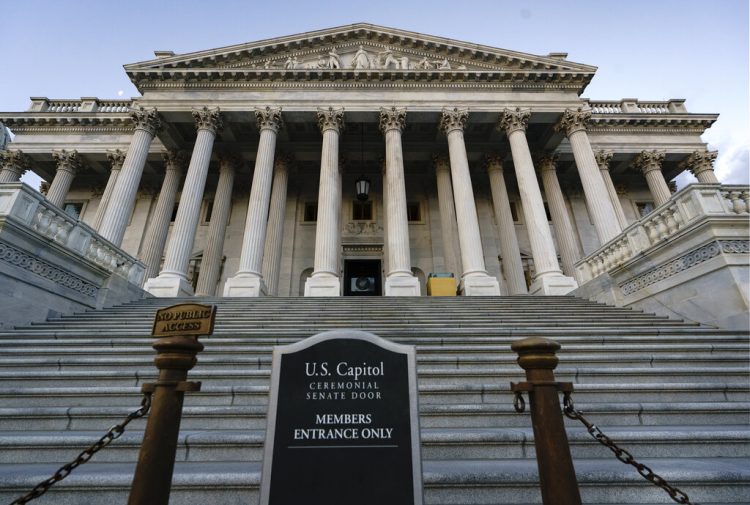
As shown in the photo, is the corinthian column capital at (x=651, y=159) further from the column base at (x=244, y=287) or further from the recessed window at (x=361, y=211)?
the column base at (x=244, y=287)

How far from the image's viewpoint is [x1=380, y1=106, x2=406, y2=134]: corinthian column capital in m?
17.0

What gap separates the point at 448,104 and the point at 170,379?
18029 millimetres

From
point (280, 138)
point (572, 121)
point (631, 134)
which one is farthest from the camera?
point (631, 134)

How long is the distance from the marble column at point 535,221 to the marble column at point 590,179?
6.88 feet

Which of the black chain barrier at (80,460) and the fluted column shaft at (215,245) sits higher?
the fluted column shaft at (215,245)

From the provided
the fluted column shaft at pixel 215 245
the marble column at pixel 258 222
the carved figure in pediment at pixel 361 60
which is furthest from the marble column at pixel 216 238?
the carved figure in pediment at pixel 361 60

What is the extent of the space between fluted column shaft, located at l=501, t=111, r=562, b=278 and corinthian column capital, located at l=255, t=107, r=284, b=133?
439 inches

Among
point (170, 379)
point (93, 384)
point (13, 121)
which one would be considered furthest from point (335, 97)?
point (13, 121)

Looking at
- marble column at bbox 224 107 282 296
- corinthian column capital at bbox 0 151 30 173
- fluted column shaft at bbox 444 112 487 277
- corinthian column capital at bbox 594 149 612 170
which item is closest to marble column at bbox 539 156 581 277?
corinthian column capital at bbox 594 149 612 170

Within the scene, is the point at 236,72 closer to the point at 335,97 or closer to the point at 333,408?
the point at 335,97

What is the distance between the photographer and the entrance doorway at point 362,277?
21.3 meters

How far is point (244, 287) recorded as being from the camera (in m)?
13.5

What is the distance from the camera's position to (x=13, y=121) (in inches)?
795

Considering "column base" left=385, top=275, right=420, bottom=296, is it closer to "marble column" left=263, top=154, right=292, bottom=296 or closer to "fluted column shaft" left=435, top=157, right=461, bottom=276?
"fluted column shaft" left=435, top=157, right=461, bottom=276
